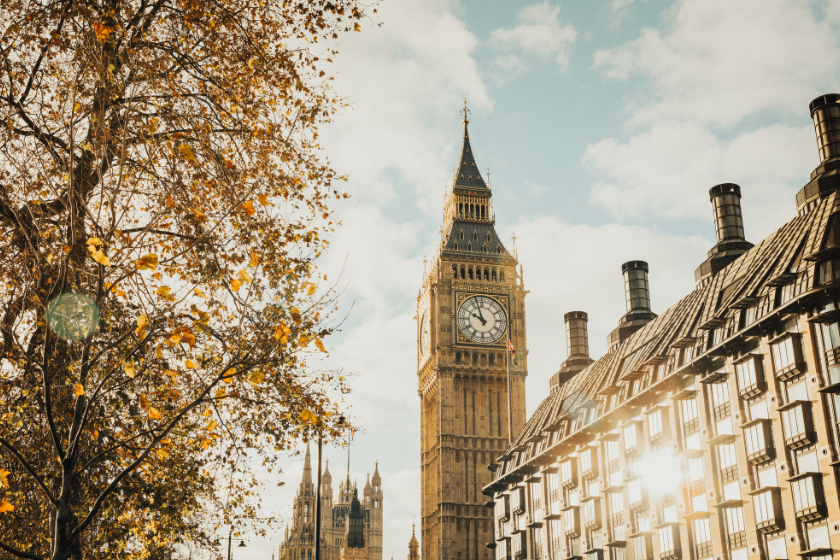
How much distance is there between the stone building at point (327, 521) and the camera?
170 metres

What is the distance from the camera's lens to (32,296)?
13.4 metres

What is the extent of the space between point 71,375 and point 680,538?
35926 millimetres

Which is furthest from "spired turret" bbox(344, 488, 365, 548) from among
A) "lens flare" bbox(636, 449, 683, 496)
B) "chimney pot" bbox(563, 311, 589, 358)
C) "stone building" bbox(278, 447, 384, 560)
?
"stone building" bbox(278, 447, 384, 560)

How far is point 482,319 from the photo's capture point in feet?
341

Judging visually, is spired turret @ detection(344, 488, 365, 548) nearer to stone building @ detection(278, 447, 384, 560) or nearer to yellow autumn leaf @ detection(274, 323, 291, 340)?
stone building @ detection(278, 447, 384, 560)

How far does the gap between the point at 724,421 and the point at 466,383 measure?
62749 millimetres

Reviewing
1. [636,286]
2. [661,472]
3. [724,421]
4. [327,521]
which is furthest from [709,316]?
[327,521]

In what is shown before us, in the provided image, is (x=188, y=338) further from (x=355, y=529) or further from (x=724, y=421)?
(x=355, y=529)

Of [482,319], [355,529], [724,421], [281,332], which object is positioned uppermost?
[482,319]

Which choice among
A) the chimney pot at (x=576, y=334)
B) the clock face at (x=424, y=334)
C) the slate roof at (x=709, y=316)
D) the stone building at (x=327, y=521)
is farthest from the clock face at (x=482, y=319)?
the stone building at (x=327, y=521)

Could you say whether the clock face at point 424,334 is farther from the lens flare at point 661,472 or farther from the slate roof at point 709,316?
the lens flare at point 661,472

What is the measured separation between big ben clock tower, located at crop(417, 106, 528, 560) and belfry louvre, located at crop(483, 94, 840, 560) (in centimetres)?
3524

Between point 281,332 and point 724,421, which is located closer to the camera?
point 281,332

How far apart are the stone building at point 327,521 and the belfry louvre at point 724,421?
11460 cm
